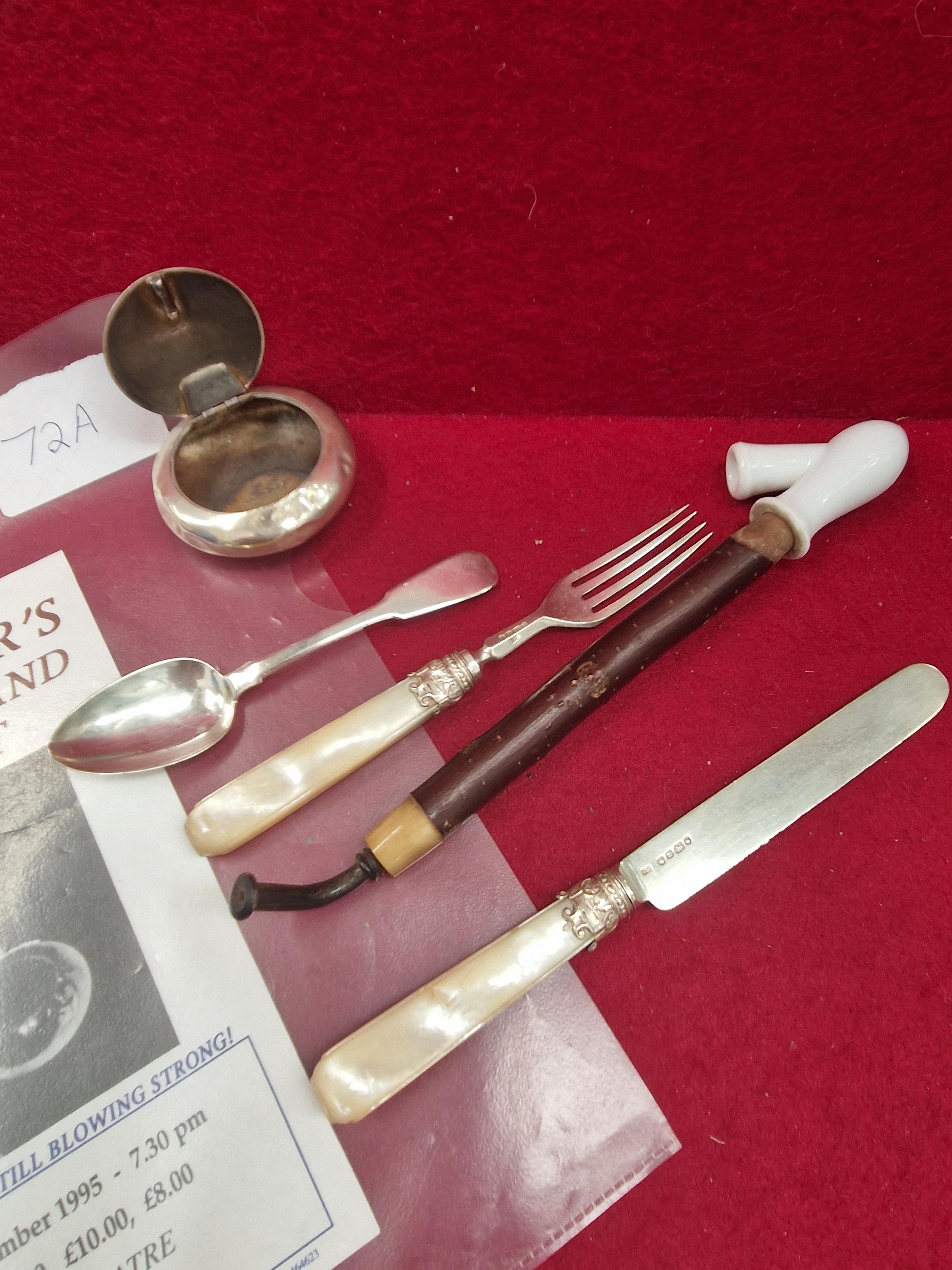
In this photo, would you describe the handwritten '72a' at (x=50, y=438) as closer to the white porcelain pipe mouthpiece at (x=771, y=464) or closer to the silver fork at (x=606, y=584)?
the silver fork at (x=606, y=584)

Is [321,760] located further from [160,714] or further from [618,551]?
[618,551]

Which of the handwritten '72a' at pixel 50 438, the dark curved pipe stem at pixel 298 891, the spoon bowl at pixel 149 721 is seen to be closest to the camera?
the dark curved pipe stem at pixel 298 891

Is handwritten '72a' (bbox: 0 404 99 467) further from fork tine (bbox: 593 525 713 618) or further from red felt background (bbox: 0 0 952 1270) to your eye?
fork tine (bbox: 593 525 713 618)

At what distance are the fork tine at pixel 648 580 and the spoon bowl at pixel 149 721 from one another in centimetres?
26

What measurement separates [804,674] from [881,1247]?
0.33 metres

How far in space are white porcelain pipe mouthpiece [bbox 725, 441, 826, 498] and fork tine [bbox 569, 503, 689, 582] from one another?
0.05 m

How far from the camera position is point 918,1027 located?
0.48 meters

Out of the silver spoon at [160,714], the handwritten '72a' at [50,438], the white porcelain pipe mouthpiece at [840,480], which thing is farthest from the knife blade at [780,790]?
the handwritten '72a' at [50,438]

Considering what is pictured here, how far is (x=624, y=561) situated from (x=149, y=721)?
1.13 feet

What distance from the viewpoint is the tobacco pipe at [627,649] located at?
0.47 metres

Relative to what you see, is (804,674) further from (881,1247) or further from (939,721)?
(881,1247)

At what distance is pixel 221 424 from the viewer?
0.59 m

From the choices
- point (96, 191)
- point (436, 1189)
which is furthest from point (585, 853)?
point (96, 191)

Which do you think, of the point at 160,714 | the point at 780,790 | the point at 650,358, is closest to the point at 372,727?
the point at 160,714
